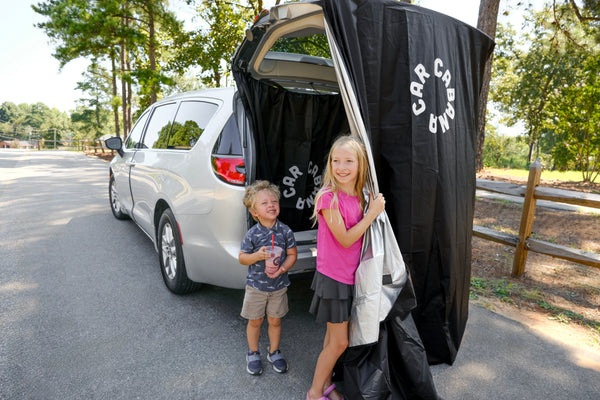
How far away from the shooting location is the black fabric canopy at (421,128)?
2.14 m

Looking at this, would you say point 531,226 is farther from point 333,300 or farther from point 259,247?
point 259,247

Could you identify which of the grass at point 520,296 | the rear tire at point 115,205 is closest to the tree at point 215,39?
the rear tire at point 115,205

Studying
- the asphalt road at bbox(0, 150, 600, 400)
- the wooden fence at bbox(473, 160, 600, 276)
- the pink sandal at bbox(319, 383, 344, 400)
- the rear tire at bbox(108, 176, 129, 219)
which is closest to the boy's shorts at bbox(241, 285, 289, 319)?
the asphalt road at bbox(0, 150, 600, 400)

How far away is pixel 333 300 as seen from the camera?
6.82 ft

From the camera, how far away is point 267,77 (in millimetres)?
3162

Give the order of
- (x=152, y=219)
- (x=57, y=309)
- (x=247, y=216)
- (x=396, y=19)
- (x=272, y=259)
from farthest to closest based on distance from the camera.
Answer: (x=152, y=219)
(x=57, y=309)
(x=247, y=216)
(x=272, y=259)
(x=396, y=19)

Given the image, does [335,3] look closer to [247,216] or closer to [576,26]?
[247,216]

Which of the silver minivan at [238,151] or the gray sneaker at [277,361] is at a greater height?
the silver minivan at [238,151]

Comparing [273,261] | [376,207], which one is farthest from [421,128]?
[273,261]

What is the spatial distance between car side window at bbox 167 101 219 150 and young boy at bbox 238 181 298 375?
1034 millimetres

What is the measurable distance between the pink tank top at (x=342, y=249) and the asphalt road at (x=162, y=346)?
831mm

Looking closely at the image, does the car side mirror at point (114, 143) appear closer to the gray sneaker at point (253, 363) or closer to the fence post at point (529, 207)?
the gray sneaker at point (253, 363)

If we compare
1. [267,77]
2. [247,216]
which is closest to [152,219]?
[247,216]

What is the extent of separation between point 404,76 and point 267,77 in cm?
135
